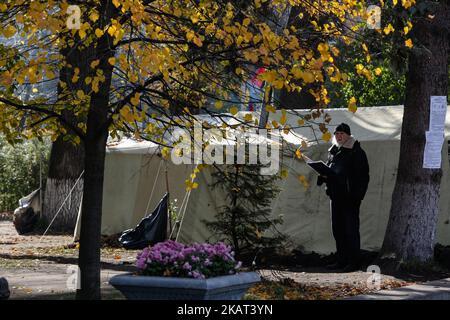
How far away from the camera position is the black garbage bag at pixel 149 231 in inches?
697

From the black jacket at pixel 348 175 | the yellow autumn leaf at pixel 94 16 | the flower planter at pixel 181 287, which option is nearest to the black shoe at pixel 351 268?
the black jacket at pixel 348 175

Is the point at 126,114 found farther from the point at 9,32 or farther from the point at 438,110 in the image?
the point at 438,110

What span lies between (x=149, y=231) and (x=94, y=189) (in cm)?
832

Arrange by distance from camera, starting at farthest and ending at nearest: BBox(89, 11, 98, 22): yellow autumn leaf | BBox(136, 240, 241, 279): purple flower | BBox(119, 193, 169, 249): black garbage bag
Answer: BBox(119, 193, 169, 249): black garbage bag
BBox(89, 11, 98, 22): yellow autumn leaf
BBox(136, 240, 241, 279): purple flower

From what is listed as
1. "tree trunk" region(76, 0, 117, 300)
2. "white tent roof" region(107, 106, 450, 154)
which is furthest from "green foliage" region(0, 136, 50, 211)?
"tree trunk" region(76, 0, 117, 300)

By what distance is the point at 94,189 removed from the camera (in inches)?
375

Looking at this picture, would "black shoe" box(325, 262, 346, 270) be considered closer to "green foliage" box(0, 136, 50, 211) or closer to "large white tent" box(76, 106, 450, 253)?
"large white tent" box(76, 106, 450, 253)

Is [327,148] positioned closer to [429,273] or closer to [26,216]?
[429,273]

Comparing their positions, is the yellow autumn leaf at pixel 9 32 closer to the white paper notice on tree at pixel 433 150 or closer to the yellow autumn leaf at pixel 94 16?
the yellow autumn leaf at pixel 94 16

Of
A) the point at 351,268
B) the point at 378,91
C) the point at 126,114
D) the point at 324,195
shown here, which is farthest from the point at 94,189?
the point at 378,91

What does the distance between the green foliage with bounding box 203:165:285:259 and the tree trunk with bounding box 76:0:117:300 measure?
14.8 feet

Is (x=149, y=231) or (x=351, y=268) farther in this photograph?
(x=149, y=231)

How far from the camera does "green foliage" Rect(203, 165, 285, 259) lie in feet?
46.5

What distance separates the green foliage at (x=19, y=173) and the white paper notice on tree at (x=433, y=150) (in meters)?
19.7
